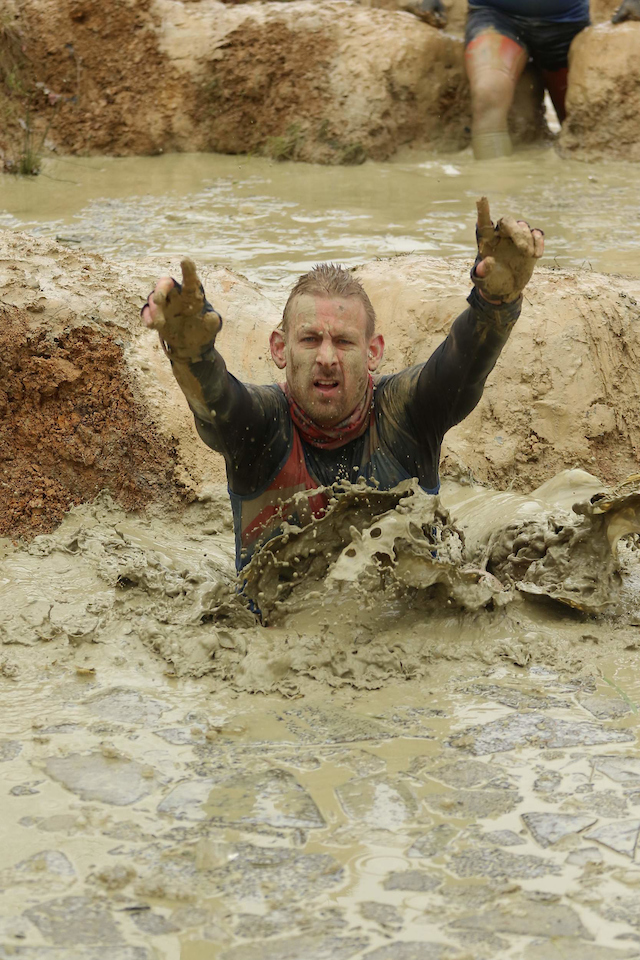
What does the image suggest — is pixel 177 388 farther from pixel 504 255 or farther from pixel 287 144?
pixel 287 144

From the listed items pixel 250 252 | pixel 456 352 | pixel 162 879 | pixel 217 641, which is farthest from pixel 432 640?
pixel 250 252

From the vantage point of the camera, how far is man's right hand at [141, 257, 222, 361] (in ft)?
9.30

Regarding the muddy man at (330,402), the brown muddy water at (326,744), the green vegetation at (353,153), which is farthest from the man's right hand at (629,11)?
the muddy man at (330,402)

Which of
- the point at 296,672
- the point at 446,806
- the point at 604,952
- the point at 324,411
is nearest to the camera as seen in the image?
the point at 604,952

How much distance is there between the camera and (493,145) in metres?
8.39

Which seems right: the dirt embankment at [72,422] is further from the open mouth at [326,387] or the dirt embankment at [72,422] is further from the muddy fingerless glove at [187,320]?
the muddy fingerless glove at [187,320]

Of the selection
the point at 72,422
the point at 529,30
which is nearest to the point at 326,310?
the point at 72,422

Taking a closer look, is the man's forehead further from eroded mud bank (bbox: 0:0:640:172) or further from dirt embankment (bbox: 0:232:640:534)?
eroded mud bank (bbox: 0:0:640:172)

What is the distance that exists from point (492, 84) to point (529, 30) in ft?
1.52

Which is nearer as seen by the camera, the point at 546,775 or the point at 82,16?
the point at 546,775

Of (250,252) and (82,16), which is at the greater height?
(82,16)

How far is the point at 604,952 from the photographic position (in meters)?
1.96

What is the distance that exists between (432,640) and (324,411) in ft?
2.42

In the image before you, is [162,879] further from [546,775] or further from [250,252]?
[250,252]
